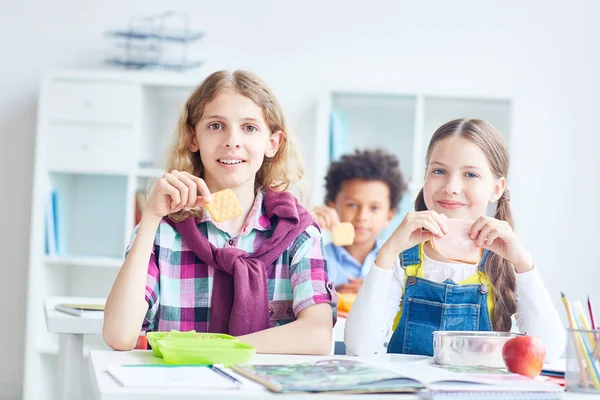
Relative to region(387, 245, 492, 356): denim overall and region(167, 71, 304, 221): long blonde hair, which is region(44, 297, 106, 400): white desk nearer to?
region(167, 71, 304, 221): long blonde hair

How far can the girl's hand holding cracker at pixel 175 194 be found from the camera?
164 centimetres

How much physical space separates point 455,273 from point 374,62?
2566 mm

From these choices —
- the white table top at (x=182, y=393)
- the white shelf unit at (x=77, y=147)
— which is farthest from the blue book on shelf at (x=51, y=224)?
the white table top at (x=182, y=393)

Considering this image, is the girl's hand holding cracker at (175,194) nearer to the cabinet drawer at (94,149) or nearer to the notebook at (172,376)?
the notebook at (172,376)

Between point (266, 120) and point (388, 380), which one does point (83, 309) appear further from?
point (388, 380)

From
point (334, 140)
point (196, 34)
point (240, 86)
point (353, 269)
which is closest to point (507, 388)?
point (240, 86)

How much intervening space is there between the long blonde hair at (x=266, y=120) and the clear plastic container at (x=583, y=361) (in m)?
0.94

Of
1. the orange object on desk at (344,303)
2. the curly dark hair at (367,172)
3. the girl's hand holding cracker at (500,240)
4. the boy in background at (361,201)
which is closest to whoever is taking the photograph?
the girl's hand holding cracker at (500,240)

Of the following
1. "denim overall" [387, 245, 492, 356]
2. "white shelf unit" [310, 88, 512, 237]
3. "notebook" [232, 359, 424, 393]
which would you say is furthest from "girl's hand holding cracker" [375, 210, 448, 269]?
"white shelf unit" [310, 88, 512, 237]

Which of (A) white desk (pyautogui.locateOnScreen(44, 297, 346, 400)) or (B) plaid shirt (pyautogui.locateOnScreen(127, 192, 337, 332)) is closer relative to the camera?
(B) plaid shirt (pyautogui.locateOnScreen(127, 192, 337, 332))

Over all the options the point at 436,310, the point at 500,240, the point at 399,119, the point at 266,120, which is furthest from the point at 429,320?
the point at 399,119

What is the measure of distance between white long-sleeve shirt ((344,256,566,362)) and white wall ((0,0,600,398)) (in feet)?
8.40

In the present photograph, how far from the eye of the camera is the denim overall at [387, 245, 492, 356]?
6.03ft

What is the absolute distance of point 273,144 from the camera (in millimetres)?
2072
